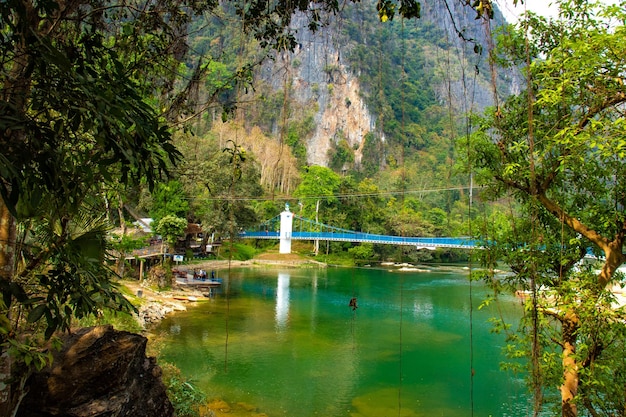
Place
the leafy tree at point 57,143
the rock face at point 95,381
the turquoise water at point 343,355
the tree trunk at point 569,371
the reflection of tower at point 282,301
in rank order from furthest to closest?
the reflection of tower at point 282,301 → the turquoise water at point 343,355 → the tree trunk at point 569,371 → the rock face at point 95,381 → the leafy tree at point 57,143

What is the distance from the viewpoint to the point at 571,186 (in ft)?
10.3

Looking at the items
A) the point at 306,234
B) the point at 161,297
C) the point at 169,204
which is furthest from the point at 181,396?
the point at 306,234

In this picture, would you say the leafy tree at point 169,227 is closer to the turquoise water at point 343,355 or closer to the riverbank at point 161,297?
the riverbank at point 161,297

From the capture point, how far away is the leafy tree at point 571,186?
98.8 inches

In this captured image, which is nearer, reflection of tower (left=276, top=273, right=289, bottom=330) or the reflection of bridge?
reflection of tower (left=276, top=273, right=289, bottom=330)

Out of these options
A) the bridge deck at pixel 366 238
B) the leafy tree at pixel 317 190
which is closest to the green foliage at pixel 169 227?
the bridge deck at pixel 366 238

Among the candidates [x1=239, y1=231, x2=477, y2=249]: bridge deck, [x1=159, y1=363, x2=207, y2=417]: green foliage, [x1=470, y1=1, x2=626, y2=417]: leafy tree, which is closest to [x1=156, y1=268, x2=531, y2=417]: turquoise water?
[x1=159, y1=363, x2=207, y2=417]: green foliage

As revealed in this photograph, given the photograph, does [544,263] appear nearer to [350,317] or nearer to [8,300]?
[8,300]

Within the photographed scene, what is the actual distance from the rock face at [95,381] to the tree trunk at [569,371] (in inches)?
97.1

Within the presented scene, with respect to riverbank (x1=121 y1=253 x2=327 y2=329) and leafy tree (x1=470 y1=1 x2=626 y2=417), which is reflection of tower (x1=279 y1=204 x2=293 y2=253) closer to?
riverbank (x1=121 y1=253 x2=327 y2=329)

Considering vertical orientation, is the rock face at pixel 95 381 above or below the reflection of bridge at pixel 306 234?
below

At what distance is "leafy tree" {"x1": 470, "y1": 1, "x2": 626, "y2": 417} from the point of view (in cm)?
251

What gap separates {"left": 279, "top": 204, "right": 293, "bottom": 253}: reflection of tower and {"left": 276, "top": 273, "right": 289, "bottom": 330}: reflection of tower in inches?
197

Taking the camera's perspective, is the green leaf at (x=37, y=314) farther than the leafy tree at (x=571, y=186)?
No
